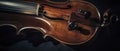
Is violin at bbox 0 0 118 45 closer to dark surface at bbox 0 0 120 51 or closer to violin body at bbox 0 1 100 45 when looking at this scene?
violin body at bbox 0 1 100 45

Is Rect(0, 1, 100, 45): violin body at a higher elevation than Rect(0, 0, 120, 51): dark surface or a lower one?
higher

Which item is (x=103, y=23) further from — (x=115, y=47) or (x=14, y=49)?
(x=14, y=49)

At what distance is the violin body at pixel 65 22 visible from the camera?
4.02 feet

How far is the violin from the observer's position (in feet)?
4.03

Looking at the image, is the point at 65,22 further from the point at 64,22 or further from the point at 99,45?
the point at 99,45

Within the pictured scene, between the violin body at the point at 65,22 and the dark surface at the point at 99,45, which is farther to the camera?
the dark surface at the point at 99,45

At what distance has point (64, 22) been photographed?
48.9 inches

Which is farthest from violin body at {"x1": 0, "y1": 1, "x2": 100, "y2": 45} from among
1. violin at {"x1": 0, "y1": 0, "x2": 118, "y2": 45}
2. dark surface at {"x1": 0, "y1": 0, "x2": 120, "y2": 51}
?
dark surface at {"x1": 0, "y1": 0, "x2": 120, "y2": 51}

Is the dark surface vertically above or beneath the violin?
beneath

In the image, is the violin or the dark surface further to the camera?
the dark surface

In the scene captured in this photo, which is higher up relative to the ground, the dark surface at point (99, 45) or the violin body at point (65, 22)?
the violin body at point (65, 22)

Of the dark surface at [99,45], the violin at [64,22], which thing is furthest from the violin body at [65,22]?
the dark surface at [99,45]

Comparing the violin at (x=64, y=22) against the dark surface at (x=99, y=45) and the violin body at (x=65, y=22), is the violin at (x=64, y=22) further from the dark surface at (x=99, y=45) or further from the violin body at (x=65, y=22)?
the dark surface at (x=99, y=45)

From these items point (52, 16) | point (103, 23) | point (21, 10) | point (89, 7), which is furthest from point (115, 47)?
point (21, 10)
